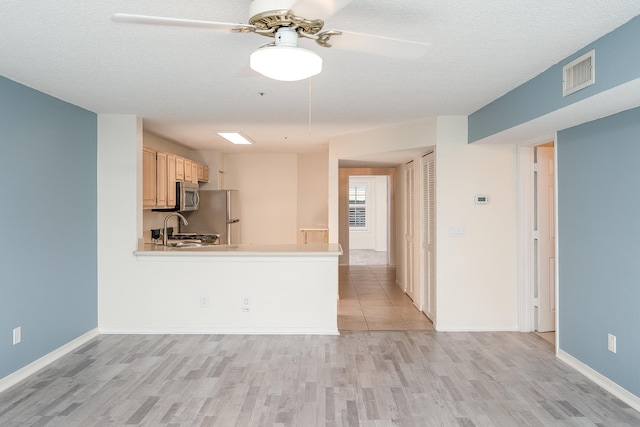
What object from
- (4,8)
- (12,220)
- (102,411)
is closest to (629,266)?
(102,411)

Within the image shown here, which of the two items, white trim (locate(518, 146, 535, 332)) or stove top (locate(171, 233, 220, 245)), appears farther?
stove top (locate(171, 233, 220, 245))

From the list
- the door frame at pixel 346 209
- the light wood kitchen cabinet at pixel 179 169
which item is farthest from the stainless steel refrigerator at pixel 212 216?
the door frame at pixel 346 209

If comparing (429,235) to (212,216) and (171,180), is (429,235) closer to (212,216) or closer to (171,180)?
(171,180)

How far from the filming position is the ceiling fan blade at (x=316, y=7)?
161cm

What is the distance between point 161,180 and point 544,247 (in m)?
4.38

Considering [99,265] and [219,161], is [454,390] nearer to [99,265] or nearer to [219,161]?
[99,265]

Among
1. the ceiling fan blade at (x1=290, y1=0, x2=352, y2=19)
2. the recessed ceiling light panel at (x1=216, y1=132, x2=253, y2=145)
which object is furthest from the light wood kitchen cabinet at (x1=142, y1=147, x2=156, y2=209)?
the ceiling fan blade at (x1=290, y1=0, x2=352, y2=19)

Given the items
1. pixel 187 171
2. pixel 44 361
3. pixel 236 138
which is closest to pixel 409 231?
pixel 236 138

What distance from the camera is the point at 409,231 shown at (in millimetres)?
6336

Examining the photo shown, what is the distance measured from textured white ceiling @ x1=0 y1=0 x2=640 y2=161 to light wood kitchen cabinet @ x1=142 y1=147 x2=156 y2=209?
0.55 meters

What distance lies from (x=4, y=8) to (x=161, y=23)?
101 cm

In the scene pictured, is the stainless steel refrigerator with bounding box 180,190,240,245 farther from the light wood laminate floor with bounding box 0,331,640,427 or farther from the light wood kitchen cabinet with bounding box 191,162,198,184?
the light wood laminate floor with bounding box 0,331,640,427

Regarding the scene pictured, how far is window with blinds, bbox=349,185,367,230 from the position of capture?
42.1 ft

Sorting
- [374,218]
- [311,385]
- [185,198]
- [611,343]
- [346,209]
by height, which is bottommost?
[311,385]
